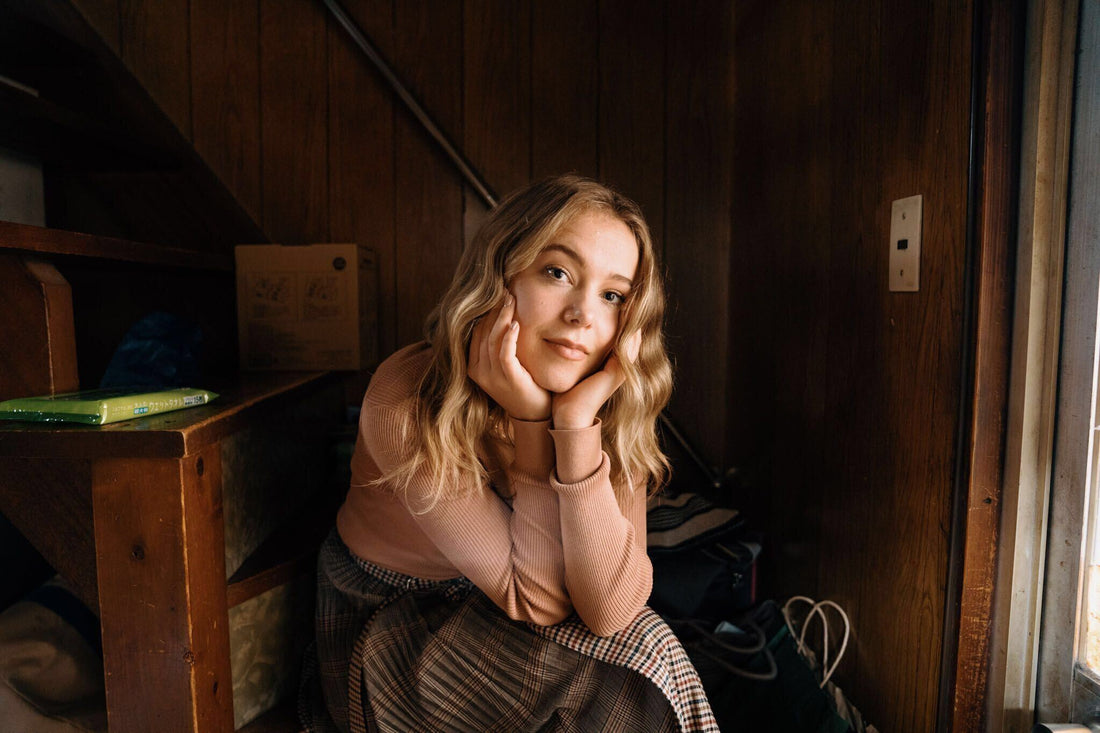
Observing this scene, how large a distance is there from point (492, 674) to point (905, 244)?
893 millimetres

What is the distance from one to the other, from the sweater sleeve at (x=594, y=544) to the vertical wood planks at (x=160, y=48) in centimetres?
156

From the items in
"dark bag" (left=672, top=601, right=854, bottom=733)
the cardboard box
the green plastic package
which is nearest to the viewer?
the green plastic package

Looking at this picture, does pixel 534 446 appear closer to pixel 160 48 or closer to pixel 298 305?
pixel 298 305

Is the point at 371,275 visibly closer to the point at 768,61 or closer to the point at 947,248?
the point at 768,61

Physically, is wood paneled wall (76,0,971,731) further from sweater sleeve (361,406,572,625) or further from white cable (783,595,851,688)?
sweater sleeve (361,406,572,625)

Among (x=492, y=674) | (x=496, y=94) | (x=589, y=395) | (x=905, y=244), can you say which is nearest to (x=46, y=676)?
(x=492, y=674)

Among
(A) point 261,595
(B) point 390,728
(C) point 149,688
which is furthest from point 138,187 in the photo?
(B) point 390,728

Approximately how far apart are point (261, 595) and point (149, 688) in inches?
8.7

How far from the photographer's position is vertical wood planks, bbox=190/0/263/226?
5.38ft

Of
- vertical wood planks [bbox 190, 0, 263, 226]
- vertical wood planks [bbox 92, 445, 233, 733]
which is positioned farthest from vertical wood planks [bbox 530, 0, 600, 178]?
vertical wood planks [bbox 92, 445, 233, 733]

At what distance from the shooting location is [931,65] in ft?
2.87

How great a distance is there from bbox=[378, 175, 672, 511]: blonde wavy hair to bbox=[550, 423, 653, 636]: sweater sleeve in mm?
112

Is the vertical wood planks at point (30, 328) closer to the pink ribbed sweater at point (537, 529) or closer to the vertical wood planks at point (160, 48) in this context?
the pink ribbed sweater at point (537, 529)

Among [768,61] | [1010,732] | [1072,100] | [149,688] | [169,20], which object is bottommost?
[1010,732]
